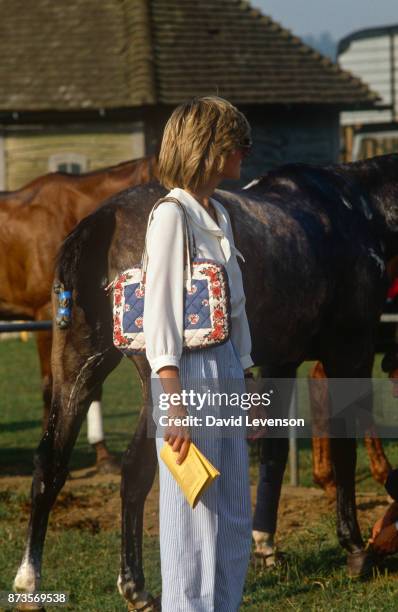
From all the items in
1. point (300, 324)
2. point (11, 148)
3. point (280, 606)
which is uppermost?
point (11, 148)

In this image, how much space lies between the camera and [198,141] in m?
3.76

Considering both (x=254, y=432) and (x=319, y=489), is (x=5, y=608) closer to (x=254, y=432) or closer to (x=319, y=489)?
(x=254, y=432)

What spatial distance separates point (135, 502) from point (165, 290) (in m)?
1.66

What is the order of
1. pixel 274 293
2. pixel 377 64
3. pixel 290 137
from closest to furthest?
pixel 274 293 → pixel 290 137 → pixel 377 64

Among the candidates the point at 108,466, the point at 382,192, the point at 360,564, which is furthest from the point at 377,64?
the point at 360,564

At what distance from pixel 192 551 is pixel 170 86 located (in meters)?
17.4

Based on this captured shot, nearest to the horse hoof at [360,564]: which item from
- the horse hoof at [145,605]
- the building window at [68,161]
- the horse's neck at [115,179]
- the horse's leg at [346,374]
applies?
the horse's leg at [346,374]

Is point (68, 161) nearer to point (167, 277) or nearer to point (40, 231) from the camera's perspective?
point (40, 231)

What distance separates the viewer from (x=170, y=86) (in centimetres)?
2062

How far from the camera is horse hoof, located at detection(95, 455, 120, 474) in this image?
333 inches

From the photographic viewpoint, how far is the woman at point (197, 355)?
12.2 feet

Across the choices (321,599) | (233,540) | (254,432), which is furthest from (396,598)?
(233,540)

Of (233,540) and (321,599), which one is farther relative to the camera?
(321,599)

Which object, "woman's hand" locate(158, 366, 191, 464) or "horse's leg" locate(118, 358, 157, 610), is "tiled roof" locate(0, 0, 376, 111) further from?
"woman's hand" locate(158, 366, 191, 464)
